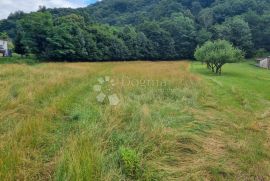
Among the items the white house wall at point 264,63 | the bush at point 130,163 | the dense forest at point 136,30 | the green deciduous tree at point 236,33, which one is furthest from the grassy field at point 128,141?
the green deciduous tree at point 236,33

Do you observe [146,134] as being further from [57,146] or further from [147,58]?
[147,58]

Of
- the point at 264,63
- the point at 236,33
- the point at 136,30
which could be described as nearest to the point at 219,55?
the point at 264,63

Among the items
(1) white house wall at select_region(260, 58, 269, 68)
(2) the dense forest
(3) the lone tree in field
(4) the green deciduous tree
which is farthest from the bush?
(4) the green deciduous tree

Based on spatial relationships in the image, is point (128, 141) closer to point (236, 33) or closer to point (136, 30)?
point (136, 30)

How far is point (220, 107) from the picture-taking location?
1052 centimetres

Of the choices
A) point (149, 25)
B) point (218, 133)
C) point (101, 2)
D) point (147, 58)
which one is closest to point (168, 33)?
point (149, 25)

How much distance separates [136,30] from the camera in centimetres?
6712

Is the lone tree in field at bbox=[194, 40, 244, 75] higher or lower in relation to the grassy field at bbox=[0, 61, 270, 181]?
higher

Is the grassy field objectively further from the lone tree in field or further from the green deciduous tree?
the green deciduous tree

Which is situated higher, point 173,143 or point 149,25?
→ point 149,25

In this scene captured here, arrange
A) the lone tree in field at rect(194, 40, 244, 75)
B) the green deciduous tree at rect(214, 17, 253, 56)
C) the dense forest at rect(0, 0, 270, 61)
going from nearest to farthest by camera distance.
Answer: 1. the lone tree in field at rect(194, 40, 244, 75)
2. the dense forest at rect(0, 0, 270, 61)
3. the green deciduous tree at rect(214, 17, 253, 56)

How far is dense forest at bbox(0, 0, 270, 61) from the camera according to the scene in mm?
46250

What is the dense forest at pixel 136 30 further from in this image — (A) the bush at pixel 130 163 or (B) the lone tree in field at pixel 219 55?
(A) the bush at pixel 130 163

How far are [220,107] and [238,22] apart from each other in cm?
6362
